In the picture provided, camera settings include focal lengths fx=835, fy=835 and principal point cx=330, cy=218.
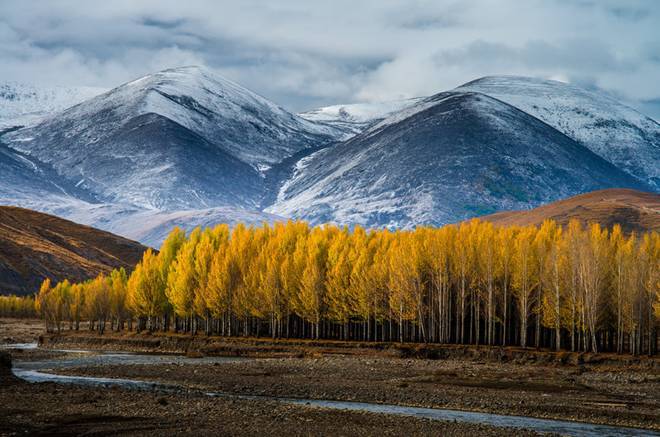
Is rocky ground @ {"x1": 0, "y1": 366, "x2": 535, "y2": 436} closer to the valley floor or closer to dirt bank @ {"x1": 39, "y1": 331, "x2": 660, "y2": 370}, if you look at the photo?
the valley floor

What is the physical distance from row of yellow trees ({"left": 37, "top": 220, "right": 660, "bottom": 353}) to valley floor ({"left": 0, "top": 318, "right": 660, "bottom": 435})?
908 centimetres

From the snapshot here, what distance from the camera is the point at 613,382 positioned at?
226 feet

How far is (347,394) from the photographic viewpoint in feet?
192

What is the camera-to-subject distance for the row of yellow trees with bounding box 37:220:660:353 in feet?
293

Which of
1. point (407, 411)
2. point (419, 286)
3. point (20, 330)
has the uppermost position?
point (419, 286)

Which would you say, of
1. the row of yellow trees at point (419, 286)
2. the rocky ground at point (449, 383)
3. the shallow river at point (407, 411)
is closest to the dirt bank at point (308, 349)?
the rocky ground at point (449, 383)

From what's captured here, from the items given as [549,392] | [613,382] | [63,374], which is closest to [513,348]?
[613,382]

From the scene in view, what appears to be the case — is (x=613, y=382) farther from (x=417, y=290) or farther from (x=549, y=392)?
(x=417, y=290)

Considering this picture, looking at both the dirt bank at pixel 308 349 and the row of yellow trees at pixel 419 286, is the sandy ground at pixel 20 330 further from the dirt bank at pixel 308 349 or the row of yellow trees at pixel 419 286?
the row of yellow trees at pixel 419 286

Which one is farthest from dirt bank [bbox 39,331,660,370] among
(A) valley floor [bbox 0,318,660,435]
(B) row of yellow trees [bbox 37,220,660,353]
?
(B) row of yellow trees [bbox 37,220,660,353]

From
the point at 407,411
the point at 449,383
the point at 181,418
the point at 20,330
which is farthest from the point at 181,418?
Result: the point at 20,330

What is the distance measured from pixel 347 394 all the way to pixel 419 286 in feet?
140

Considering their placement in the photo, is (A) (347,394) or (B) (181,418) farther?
(A) (347,394)

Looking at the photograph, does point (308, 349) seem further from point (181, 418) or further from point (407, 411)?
point (181, 418)
